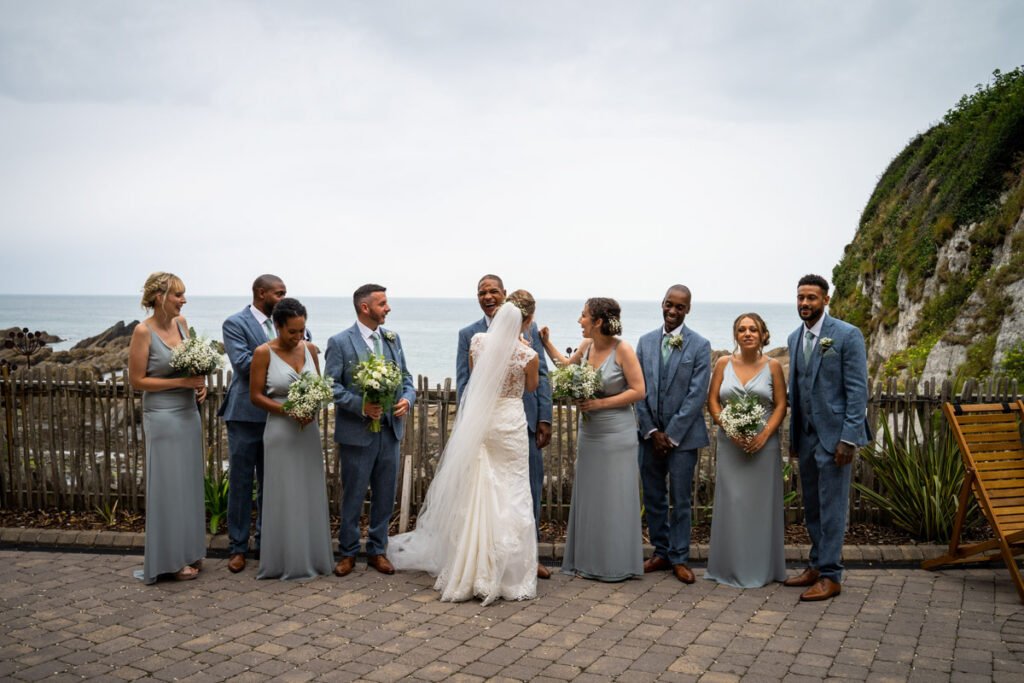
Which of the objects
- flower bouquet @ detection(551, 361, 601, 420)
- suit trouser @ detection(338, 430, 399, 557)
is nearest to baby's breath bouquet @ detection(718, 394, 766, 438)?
flower bouquet @ detection(551, 361, 601, 420)

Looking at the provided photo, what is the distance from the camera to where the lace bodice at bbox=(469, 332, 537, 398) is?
665 centimetres

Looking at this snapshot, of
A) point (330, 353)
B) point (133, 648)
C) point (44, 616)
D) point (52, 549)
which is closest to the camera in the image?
point (133, 648)

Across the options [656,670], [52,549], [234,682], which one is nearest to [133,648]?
[234,682]

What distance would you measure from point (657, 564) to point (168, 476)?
14.0 ft

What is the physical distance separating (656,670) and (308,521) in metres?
3.26

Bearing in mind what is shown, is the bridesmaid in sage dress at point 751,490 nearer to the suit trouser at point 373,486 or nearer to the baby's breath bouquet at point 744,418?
the baby's breath bouquet at point 744,418

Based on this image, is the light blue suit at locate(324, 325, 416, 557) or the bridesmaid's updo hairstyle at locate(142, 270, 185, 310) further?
the light blue suit at locate(324, 325, 416, 557)

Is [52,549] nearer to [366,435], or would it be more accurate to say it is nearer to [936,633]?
[366,435]

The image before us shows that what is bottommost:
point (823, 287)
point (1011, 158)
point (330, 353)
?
point (330, 353)

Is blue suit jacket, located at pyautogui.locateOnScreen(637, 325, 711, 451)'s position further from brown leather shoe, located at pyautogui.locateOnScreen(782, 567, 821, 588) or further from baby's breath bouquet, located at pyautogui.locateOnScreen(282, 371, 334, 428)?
baby's breath bouquet, located at pyautogui.locateOnScreen(282, 371, 334, 428)

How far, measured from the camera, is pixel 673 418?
704 cm

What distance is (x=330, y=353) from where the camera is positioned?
7121 mm

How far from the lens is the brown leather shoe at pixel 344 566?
7000 millimetres

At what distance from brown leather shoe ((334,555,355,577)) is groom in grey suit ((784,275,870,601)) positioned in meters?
3.72
